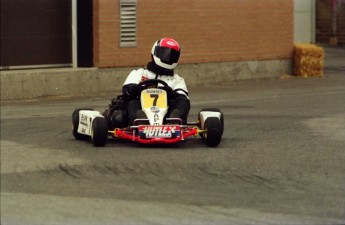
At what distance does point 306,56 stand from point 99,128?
12457 mm

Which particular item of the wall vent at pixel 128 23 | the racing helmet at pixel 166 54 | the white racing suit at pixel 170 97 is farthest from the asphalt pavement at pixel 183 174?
the wall vent at pixel 128 23

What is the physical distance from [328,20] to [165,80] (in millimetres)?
19303

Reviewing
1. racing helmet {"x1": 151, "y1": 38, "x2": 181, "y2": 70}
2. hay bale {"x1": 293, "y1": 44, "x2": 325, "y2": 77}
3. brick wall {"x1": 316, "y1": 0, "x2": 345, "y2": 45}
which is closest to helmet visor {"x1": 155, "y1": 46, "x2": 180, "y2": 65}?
racing helmet {"x1": 151, "y1": 38, "x2": 181, "y2": 70}

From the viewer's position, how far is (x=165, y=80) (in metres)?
13.9

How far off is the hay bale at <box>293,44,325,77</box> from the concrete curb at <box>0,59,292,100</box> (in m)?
0.83

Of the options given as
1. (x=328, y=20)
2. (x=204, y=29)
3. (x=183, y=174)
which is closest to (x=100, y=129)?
(x=183, y=174)

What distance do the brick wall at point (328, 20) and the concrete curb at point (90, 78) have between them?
27.6 ft

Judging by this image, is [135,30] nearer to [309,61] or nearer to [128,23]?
[128,23]

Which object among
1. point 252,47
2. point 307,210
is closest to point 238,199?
point 307,210

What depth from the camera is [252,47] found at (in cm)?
2420

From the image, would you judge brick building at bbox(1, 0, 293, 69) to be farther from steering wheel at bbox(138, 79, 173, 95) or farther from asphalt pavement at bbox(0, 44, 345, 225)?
steering wheel at bbox(138, 79, 173, 95)

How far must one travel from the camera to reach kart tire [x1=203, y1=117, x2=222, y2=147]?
1316cm

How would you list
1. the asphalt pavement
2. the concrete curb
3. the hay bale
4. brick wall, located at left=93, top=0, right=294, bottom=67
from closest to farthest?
the asphalt pavement < the concrete curb < brick wall, located at left=93, top=0, right=294, bottom=67 < the hay bale

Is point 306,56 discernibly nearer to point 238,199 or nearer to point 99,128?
point 99,128
